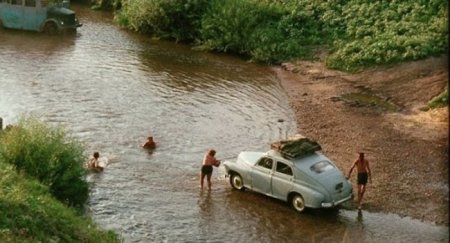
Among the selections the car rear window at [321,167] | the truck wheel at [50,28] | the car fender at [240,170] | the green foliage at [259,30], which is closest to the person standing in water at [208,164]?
the car fender at [240,170]

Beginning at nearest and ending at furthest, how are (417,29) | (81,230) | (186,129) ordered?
(81,230), (186,129), (417,29)

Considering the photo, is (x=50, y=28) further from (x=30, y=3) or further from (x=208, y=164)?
(x=208, y=164)

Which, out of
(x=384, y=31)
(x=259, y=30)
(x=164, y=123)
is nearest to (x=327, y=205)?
(x=164, y=123)

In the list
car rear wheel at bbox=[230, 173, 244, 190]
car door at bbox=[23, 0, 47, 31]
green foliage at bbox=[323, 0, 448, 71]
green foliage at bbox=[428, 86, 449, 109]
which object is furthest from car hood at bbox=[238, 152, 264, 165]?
car door at bbox=[23, 0, 47, 31]

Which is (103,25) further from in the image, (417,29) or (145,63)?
(417,29)

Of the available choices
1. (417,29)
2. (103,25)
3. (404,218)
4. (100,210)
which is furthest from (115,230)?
(103,25)

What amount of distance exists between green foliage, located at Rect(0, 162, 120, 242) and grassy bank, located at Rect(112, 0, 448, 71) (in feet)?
62.1

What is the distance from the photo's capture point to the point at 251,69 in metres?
33.3

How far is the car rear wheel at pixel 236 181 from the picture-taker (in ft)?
63.3

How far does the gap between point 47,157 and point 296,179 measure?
606 cm

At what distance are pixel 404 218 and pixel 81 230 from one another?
8.18m

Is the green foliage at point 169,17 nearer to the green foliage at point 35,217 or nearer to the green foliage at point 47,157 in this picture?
the green foliage at point 47,157

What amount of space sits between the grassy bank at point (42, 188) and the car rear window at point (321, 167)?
5466mm

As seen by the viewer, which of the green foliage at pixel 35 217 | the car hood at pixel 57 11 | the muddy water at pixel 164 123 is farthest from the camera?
the car hood at pixel 57 11
